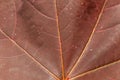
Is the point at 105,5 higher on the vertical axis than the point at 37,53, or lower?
higher

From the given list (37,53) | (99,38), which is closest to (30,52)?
(37,53)

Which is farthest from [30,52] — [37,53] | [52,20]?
[52,20]

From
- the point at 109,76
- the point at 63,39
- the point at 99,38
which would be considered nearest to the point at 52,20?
the point at 63,39

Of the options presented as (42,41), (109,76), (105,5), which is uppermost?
(105,5)

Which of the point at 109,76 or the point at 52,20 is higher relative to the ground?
the point at 52,20

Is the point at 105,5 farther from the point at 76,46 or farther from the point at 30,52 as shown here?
the point at 30,52

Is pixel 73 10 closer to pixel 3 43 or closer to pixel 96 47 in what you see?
pixel 96 47
